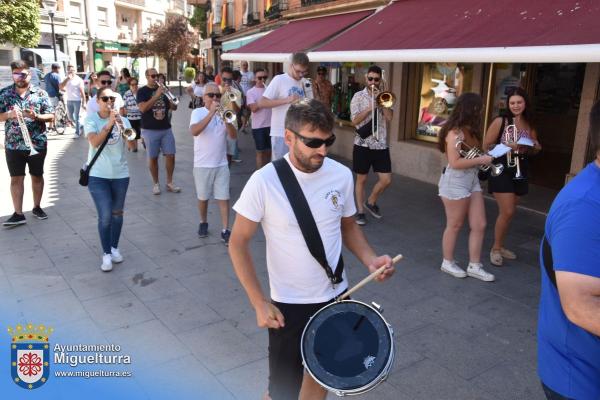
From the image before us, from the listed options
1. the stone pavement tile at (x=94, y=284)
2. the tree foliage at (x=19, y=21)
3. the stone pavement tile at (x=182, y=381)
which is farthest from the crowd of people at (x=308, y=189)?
the tree foliage at (x=19, y=21)

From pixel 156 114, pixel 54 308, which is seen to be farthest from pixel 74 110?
pixel 54 308

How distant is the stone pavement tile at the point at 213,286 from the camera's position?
4445mm

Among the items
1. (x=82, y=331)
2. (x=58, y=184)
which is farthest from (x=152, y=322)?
(x=58, y=184)

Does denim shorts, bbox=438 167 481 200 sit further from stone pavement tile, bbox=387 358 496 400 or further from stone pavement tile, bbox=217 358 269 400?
stone pavement tile, bbox=217 358 269 400

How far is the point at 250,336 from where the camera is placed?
12.5 ft

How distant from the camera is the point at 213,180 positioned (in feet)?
19.1

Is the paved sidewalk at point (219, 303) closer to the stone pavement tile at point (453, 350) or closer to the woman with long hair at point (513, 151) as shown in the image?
the stone pavement tile at point (453, 350)

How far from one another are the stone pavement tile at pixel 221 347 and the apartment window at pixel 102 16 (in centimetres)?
4248

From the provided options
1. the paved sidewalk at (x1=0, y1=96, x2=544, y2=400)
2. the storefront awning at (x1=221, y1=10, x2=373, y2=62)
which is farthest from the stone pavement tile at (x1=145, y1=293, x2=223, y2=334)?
the storefront awning at (x1=221, y1=10, x2=373, y2=62)

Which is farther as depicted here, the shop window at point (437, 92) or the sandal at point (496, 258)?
the shop window at point (437, 92)

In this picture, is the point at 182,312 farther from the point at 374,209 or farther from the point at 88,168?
the point at 374,209

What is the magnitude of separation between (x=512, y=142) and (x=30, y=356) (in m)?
4.44

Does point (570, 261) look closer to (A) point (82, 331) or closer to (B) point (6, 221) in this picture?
(A) point (82, 331)

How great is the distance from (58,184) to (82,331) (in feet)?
17.5
